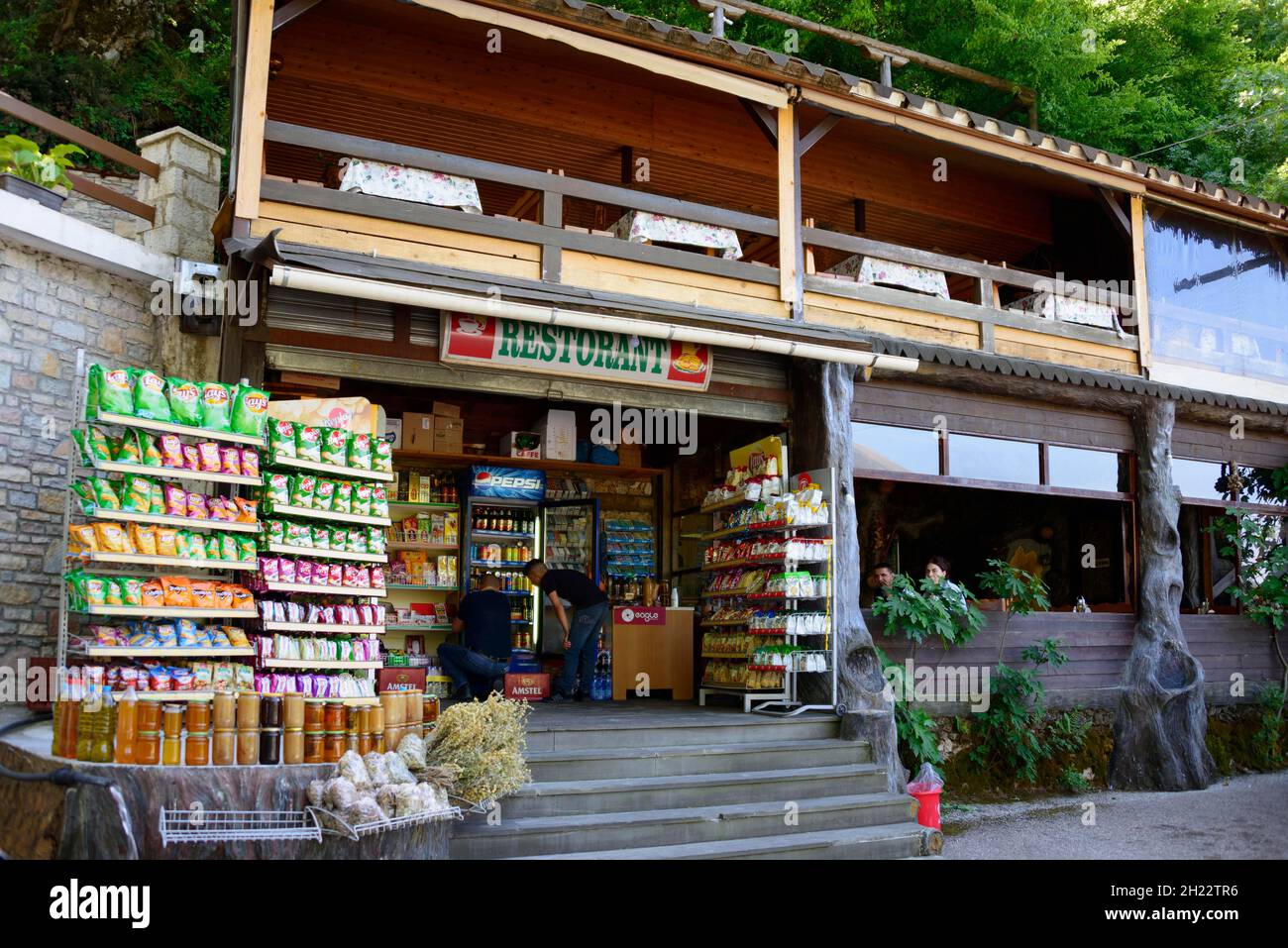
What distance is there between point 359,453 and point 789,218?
4325 millimetres

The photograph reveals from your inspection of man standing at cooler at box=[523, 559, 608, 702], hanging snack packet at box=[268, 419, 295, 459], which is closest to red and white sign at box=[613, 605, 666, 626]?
man standing at cooler at box=[523, 559, 608, 702]

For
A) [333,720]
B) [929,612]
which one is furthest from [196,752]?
[929,612]

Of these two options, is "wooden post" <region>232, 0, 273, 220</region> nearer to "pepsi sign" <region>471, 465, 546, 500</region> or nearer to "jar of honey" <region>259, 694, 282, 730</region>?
"jar of honey" <region>259, 694, 282, 730</region>

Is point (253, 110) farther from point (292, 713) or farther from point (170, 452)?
point (292, 713)

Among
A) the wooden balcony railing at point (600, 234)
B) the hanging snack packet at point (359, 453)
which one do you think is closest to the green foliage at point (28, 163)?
the wooden balcony railing at point (600, 234)

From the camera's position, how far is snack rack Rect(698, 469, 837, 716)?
852 cm

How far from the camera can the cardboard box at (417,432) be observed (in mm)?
10289

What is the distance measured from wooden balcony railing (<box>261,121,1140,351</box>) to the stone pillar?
1.21 meters

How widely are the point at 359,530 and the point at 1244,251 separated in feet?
34.7

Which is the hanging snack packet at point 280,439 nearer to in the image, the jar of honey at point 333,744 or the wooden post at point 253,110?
the wooden post at point 253,110

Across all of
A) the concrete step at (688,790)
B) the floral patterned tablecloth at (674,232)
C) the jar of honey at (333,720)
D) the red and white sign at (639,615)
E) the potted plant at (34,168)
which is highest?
the potted plant at (34,168)

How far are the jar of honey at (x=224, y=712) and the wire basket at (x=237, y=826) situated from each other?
0.44 meters

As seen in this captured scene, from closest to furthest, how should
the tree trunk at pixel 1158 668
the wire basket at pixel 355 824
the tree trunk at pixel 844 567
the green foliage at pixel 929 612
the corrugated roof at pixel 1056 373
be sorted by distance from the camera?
the wire basket at pixel 355 824 < the tree trunk at pixel 844 567 < the green foliage at pixel 929 612 < the corrugated roof at pixel 1056 373 < the tree trunk at pixel 1158 668
